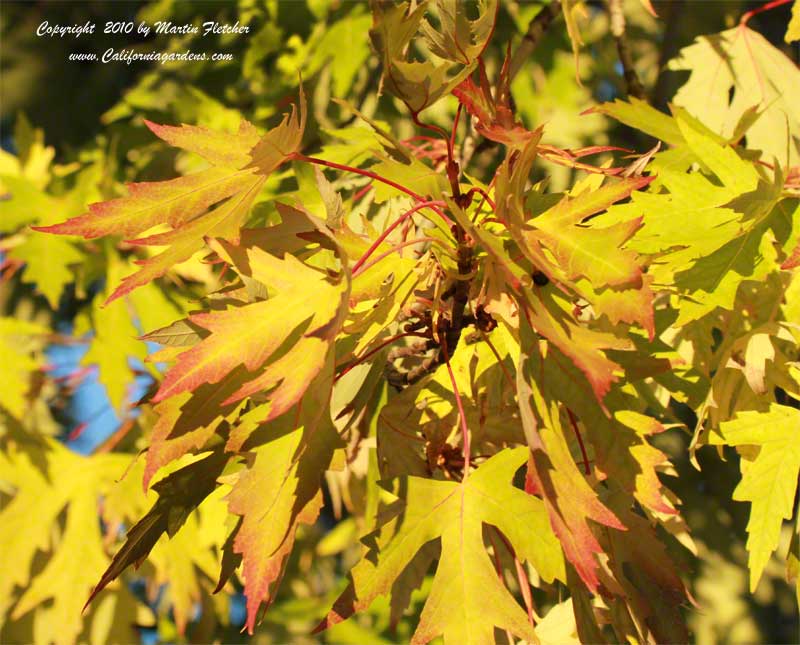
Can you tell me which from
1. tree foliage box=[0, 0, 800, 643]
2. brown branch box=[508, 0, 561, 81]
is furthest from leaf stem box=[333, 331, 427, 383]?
brown branch box=[508, 0, 561, 81]

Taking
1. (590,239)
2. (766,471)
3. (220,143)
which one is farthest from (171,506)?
(766,471)

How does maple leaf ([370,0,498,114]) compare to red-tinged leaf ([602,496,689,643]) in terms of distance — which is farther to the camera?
red-tinged leaf ([602,496,689,643])

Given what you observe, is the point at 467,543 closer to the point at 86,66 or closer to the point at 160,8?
the point at 160,8

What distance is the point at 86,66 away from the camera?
11.0ft

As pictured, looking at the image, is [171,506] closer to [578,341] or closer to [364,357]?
[364,357]

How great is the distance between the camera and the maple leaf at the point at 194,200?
2.82 ft

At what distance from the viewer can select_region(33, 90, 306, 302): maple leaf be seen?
2.82ft

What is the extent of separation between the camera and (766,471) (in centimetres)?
91

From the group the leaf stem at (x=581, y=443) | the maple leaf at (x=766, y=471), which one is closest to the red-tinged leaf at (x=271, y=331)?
the leaf stem at (x=581, y=443)

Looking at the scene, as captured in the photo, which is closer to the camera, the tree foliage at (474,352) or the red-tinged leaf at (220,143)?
the tree foliage at (474,352)

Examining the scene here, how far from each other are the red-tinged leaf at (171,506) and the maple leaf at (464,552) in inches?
6.9

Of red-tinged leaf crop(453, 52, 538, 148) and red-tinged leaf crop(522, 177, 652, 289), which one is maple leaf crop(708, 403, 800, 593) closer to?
red-tinged leaf crop(522, 177, 652, 289)

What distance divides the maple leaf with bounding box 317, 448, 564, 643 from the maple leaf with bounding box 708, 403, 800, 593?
0.21 metres

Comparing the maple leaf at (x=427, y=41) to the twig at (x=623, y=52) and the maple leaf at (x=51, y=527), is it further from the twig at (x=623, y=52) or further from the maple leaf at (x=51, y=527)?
the maple leaf at (x=51, y=527)
